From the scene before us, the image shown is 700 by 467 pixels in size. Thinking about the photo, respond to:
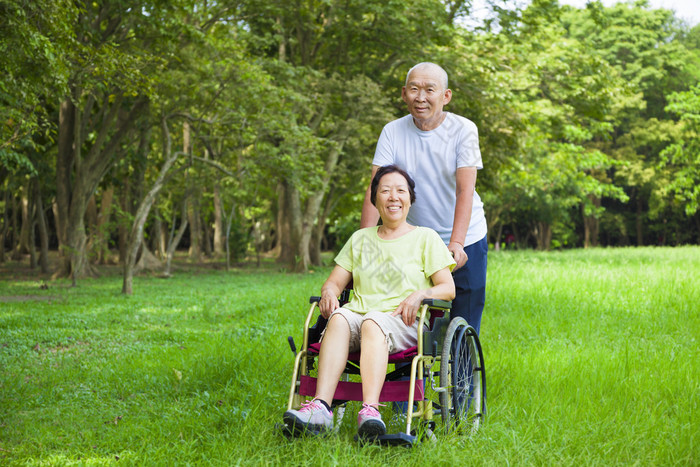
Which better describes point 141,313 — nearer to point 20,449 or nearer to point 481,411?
point 20,449

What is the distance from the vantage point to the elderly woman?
123 inches

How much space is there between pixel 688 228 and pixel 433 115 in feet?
127

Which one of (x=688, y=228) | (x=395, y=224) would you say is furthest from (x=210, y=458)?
(x=688, y=228)

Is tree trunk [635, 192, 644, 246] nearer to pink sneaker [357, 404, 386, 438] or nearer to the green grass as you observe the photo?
the green grass

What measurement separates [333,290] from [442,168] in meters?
0.85

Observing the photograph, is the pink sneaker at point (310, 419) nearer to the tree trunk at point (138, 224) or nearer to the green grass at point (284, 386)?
the green grass at point (284, 386)

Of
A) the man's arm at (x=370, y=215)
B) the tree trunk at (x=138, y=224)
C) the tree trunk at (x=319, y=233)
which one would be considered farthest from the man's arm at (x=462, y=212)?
the tree trunk at (x=319, y=233)

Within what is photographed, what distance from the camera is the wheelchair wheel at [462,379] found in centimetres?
323

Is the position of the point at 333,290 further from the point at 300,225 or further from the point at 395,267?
the point at 300,225

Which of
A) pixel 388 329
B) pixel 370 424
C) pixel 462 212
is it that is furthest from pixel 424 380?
pixel 462 212

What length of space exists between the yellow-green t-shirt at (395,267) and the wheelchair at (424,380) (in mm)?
163

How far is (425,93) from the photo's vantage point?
11.8 ft

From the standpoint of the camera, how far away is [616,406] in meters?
4.12

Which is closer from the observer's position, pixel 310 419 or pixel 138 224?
pixel 310 419
